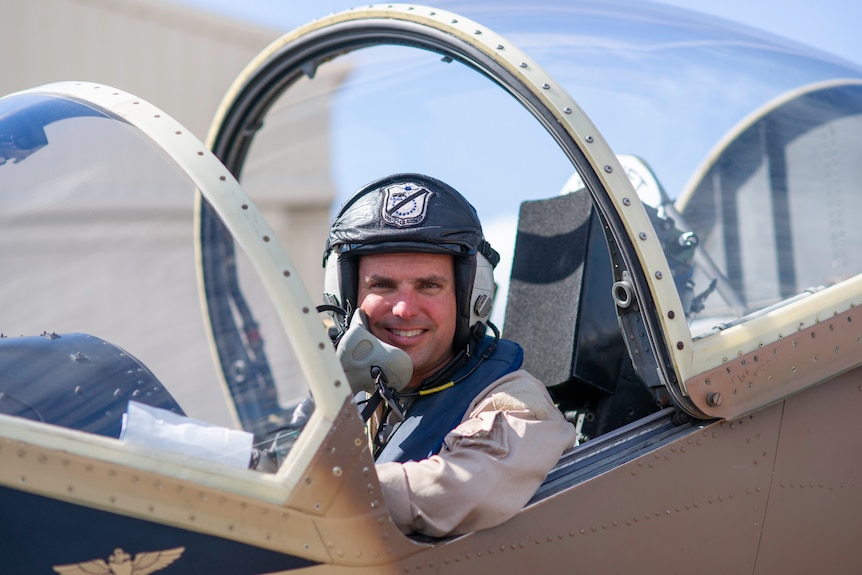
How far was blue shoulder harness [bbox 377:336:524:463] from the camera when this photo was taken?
6.43ft

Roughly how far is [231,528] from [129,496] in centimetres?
19

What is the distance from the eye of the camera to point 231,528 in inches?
58.8

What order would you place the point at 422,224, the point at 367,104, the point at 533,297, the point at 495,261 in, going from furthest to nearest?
the point at 367,104
the point at 533,297
the point at 495,261
the point at 422,224

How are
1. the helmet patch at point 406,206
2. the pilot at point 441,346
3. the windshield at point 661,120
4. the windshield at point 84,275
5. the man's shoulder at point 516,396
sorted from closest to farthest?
the windshield at point 84,275 → the pilot at point 441,346 → the man's shoulder at point 516,396 → the helmet patch at point 406,206 → the windshield at point 661,120

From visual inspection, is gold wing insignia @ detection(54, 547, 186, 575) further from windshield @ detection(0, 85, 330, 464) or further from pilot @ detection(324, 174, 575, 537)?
pilot @ detection(324, 174, 575, 537)

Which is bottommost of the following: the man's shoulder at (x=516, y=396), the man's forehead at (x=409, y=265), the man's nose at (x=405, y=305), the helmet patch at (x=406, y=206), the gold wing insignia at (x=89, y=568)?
the man's shoulder at (x=516, y=396)

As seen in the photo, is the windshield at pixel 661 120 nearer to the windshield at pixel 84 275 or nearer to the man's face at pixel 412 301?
the man's face at pixel 412 301

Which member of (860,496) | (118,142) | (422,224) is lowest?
(860,496)

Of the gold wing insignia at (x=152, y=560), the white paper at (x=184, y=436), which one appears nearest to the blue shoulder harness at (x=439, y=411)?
the white paper at (x=184, y=436)

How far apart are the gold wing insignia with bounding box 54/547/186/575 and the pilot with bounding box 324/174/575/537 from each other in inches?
17.3

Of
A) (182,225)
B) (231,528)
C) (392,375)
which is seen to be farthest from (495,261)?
(182,225)

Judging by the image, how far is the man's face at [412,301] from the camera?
2.12m

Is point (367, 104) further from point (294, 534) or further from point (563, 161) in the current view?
point (294, 534)

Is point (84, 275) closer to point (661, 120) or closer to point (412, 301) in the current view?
point (412, 301)
